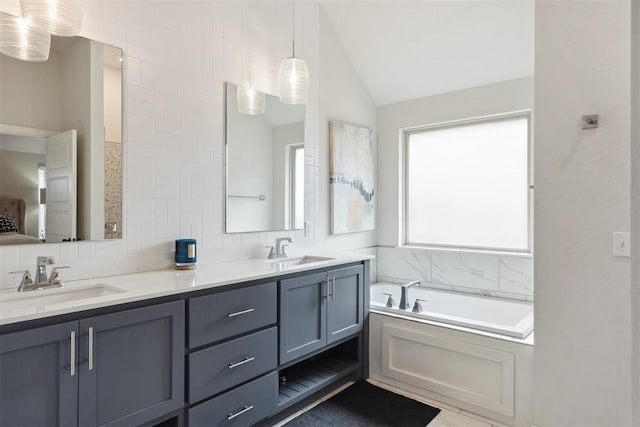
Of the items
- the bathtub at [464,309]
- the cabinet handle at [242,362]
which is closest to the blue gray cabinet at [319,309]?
the cabinet handle at [242,362]

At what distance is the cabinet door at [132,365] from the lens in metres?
1.43

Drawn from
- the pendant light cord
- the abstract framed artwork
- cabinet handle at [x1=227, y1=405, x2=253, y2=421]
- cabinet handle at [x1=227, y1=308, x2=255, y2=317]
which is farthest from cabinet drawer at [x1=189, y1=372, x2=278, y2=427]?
the pendant light cord

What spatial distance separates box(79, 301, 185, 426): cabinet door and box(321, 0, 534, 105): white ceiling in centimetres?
276

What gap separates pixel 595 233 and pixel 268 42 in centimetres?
244

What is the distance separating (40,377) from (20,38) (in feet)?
4.60

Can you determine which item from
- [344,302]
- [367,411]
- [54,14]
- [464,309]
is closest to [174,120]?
[54,14]

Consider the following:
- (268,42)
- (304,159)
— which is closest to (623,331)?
(304,159)

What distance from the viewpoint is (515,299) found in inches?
124

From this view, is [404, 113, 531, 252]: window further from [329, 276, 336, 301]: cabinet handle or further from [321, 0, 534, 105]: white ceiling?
[329, 276, 336, 301]: cabinet handle

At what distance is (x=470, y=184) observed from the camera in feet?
11.5

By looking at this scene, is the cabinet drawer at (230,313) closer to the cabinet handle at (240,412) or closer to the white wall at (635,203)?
the cabinet handle at (240,412)

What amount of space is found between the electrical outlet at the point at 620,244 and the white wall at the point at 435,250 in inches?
48.1

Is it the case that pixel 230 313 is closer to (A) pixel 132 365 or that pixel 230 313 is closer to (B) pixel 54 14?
(A) pixel 132 365

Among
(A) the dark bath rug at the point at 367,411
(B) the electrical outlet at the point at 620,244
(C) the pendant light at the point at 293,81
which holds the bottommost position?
(A) the dark bath rug at the point at 367,411
